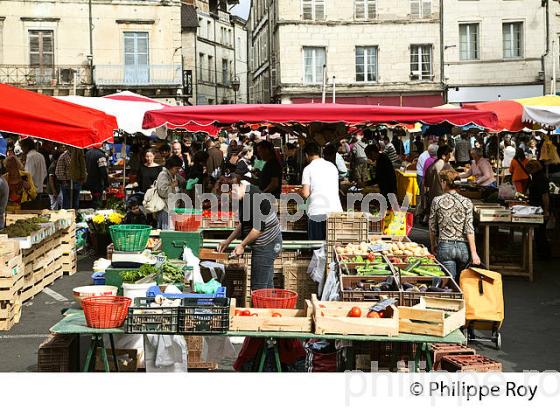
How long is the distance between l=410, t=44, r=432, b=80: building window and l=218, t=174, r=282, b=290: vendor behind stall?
106 feet

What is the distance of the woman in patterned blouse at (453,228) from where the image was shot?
28.4 ft

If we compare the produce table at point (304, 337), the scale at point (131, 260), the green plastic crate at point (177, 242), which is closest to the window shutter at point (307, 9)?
the green plastic crate at point (177, 242)

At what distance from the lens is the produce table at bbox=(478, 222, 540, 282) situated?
1204cm

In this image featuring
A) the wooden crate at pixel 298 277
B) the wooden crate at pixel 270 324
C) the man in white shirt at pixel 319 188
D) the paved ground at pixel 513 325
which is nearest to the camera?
the wooden crate at pixel 270 324

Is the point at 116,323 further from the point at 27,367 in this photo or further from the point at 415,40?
the point at 415,40

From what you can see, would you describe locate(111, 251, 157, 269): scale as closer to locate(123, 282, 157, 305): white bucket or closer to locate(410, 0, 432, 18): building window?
locate(123, 282, 157, 305): white bucket

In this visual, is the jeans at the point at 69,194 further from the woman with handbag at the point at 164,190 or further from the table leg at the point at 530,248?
the table leg at the point at 530,248

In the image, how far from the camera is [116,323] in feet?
20.3

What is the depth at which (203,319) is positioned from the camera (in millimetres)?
6074

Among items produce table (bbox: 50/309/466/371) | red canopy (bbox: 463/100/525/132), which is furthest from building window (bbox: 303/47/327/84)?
produce table (bbox: 50/309/466/371)

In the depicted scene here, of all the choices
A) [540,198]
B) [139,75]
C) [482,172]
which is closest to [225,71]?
[139,75]

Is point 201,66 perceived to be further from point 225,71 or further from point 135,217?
point 135,217

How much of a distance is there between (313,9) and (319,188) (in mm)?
30627

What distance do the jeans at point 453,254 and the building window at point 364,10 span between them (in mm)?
32343
